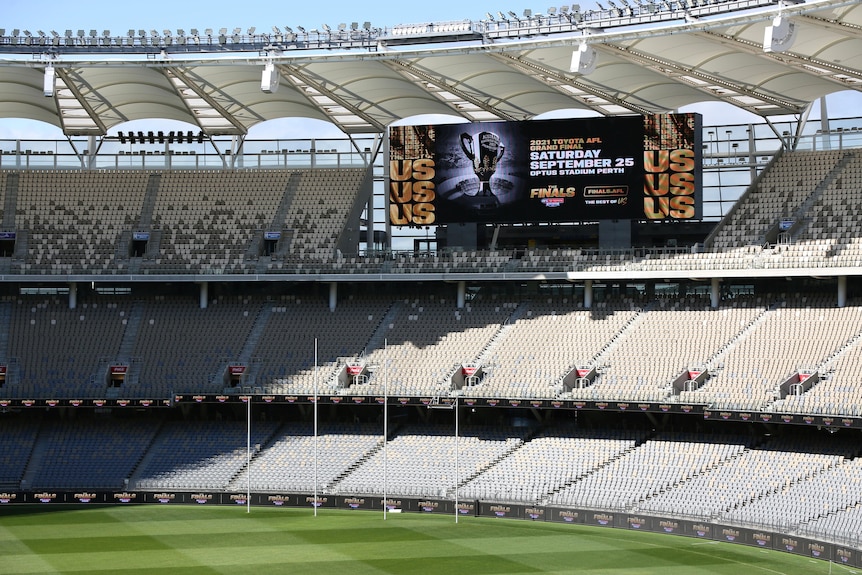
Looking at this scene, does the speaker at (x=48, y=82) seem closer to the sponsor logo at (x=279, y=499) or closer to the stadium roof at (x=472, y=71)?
the stadium roof at (x=472, y=71)

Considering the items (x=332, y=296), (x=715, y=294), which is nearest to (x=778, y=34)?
(x=715, y=294)

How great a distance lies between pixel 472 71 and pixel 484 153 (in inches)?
→ 214

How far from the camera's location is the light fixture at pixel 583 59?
4703 centimetres

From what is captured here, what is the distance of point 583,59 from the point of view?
155ft

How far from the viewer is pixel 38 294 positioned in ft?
201

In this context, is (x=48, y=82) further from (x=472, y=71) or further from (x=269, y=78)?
(x=472, y=71)

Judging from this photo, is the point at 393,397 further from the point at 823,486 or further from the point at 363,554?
the point at 823,486

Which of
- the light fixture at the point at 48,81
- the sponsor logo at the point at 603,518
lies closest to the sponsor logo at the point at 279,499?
the sponsor logo at the point at 603,518

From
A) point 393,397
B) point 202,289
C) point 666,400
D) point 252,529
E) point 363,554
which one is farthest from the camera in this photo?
point 202,289

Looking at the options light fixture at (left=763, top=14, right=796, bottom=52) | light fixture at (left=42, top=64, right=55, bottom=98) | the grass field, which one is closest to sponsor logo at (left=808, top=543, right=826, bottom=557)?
the grass field

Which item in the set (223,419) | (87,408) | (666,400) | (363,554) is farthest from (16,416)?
(666,400)

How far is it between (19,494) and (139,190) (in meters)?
18.4

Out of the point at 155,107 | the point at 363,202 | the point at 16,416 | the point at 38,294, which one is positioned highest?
the point at 155,107

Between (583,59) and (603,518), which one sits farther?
(583,59)
